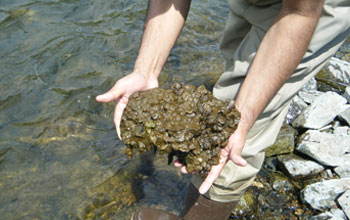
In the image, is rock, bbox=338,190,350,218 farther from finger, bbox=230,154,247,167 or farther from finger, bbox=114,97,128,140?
finger, bbox=114,97,128,140

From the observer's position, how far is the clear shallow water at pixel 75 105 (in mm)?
4258

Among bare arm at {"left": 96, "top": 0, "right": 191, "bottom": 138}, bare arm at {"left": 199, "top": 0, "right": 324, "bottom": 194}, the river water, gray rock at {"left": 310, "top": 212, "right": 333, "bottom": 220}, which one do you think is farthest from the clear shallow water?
bare arm at {"left": 199, "top": 0, "right": 324, "bottom": 194}

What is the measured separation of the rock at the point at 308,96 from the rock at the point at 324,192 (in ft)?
5.55

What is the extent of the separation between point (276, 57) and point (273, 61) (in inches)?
1.5

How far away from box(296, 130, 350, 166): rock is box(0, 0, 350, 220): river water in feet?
5.91

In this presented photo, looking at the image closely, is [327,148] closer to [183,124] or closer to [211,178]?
[211,178]

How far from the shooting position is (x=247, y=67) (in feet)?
9.75

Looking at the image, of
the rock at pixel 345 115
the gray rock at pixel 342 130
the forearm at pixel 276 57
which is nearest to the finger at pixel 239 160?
the forearm at pixel 276 57

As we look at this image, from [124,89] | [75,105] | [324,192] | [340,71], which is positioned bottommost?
[75,105]

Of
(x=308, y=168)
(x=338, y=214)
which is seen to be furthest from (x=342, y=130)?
(x=338, y=214)

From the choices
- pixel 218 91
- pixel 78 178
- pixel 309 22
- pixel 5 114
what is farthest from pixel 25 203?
pixel 309 22

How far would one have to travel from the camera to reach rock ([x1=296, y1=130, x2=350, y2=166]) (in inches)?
177

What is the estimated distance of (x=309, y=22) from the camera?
2398 millimetres

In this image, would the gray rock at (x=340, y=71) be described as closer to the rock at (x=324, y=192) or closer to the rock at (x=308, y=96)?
the rock at (x=308, y=96)
